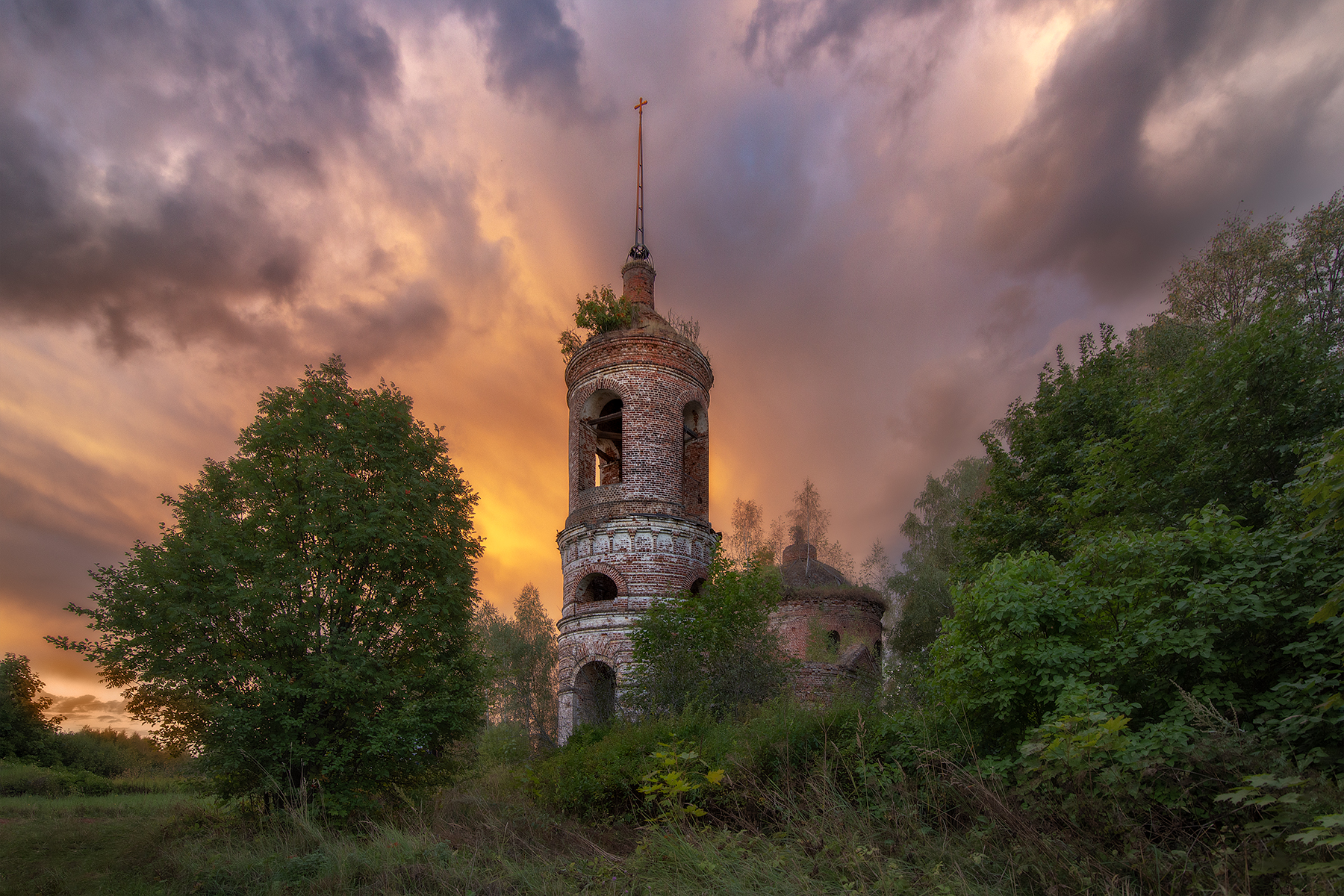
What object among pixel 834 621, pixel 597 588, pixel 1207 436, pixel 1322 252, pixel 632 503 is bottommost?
pixel 834 621

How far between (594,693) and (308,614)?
8348 millimetres

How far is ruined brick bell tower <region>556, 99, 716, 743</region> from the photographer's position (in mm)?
15461

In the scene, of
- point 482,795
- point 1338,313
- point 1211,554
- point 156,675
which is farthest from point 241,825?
point 1338,313

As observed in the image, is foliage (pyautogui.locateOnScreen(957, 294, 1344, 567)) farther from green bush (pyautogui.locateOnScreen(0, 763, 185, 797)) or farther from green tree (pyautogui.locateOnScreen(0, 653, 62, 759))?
green tree (pyautogui.locateOnScreen(0, 653, 62, 759))

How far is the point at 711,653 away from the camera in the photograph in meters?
12.2

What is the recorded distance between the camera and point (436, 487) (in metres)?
10.3

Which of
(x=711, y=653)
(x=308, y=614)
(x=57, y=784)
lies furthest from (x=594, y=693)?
(x=57, y=784)

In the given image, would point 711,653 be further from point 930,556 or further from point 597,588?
point 930,556

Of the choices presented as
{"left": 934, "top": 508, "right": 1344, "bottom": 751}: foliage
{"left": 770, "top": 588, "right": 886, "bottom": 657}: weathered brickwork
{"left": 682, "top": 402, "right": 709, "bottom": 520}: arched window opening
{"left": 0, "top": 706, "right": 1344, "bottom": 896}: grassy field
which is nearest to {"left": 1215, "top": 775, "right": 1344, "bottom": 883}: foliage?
{"left": 0, "top": 706, "right": 1344, "bottom": 896}: grassy field

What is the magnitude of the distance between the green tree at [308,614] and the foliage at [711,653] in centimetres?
343

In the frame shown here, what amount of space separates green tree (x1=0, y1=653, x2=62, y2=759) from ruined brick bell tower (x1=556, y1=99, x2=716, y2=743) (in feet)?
54.5

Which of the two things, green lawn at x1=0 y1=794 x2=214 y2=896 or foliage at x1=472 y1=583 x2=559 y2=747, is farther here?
foliage at x1=472 y1=583 x2=559 y2=747

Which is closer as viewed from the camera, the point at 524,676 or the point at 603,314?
the point at 603,314

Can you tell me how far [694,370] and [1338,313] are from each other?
43.1ft
